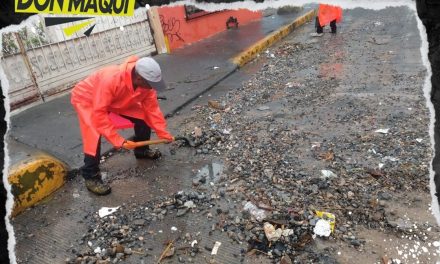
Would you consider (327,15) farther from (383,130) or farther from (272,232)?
(272,232)

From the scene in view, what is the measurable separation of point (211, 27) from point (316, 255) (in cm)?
853

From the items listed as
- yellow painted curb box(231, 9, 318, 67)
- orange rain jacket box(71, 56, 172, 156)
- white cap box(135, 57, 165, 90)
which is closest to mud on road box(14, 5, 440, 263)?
orange rain jacket box(71, 56, 172, 156)

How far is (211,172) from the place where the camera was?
3582mm

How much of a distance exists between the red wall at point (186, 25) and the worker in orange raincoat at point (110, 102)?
5.22 metres

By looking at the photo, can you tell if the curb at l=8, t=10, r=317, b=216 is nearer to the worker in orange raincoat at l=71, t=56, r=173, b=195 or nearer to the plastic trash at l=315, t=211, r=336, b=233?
the worker in orange raincoat at l=71, t=56, r=173, b=195

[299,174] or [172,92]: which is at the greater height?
[172,92]

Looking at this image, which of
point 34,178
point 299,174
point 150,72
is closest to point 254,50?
point 299,174

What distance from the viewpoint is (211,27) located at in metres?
9.98

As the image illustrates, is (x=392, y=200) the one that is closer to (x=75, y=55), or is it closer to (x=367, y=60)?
(x=367, y=60)

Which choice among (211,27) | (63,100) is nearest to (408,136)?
(63,100)

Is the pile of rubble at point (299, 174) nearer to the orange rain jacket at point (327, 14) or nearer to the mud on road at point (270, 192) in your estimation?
the mud on road at point (270, 192)

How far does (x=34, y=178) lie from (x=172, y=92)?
3015 millimetres

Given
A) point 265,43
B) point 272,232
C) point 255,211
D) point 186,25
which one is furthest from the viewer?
point 186,25

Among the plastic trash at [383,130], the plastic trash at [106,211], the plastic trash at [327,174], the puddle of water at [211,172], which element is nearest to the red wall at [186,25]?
the puddle of water at [211,172]
